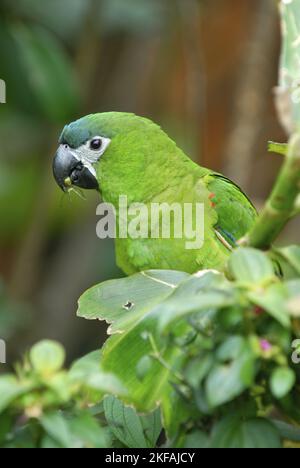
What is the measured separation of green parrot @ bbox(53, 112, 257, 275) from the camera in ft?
6.40

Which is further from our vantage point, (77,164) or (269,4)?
(269,4)

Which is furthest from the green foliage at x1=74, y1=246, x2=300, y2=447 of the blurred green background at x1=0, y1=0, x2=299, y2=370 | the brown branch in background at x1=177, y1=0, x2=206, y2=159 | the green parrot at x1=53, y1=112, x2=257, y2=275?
the brown branch in background at x1=177, y1=0, x2=206, y2=159

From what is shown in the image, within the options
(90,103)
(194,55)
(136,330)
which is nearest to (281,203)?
(136,330)

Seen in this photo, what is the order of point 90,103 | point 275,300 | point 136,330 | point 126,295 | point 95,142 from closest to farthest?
point 275,300 < point 136,330 < point 126,295 < point 95,142 < point 90,103

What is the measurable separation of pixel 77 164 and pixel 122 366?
96 cm

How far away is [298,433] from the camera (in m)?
1.02

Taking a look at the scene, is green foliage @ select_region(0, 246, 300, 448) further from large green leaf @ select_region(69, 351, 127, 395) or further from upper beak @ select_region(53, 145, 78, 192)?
upper beak @ select_region(53, 145, 78, 192)

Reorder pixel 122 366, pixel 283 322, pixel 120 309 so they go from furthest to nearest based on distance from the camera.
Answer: pixel 120 309 → pixel 122 366 → pixel 283 322

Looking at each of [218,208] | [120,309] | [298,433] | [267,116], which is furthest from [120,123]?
[267,116]

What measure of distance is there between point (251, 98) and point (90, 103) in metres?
1.03

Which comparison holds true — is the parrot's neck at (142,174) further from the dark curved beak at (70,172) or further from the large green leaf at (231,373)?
the large green leaf at (231,373)

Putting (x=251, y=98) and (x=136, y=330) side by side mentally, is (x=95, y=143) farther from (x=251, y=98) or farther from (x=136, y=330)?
(x=251, y=98)

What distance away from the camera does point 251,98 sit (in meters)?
3.28

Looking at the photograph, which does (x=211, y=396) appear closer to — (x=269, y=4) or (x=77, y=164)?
(x=77, y=164)
